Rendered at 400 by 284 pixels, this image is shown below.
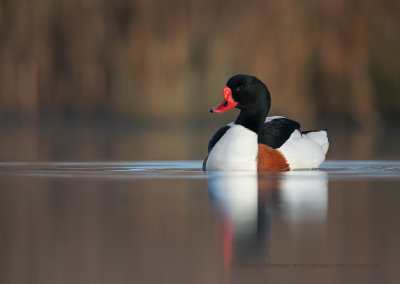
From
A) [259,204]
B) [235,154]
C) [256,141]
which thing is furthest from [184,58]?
[259,204]

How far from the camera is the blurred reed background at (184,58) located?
34.8ft

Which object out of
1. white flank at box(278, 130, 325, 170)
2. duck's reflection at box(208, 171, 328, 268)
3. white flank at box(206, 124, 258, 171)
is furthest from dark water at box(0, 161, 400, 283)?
white flank at box(278, 130, 325, 170)

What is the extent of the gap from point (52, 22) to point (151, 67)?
1.39 meters

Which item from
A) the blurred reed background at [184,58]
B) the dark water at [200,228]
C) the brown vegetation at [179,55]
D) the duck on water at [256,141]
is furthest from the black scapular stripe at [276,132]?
the brown vegetation at [179,55]

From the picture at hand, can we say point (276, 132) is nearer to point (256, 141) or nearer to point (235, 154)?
point (256, 141)

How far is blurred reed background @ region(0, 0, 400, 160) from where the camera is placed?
1059 centimetres

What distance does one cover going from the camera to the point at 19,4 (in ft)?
35.7

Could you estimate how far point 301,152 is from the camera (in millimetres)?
5824

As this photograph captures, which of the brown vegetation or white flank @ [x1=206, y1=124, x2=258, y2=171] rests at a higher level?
the brown vegetation

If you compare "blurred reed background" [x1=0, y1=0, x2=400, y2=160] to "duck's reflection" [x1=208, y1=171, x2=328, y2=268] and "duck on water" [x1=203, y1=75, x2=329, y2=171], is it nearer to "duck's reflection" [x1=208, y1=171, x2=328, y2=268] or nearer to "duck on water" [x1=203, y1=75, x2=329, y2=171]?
"duck on water" [x1=203, y1=75, x2=329, y2=171]

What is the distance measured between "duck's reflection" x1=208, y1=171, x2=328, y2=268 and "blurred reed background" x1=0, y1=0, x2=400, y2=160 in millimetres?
5106

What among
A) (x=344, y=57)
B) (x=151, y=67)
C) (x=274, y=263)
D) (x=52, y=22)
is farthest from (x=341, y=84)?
(x=274, y=263)

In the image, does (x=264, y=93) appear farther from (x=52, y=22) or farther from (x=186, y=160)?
(x=52, y=22)

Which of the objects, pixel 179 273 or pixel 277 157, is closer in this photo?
pixel 179 273
